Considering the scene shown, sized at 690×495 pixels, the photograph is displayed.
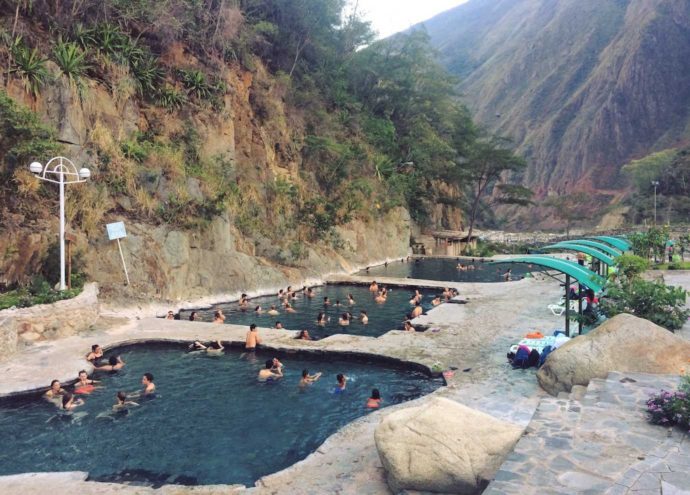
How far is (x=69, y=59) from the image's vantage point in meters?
21.8

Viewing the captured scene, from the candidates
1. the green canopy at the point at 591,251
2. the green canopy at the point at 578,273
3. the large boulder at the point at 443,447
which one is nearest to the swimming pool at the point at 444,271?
the green canopy at the point at 591,251

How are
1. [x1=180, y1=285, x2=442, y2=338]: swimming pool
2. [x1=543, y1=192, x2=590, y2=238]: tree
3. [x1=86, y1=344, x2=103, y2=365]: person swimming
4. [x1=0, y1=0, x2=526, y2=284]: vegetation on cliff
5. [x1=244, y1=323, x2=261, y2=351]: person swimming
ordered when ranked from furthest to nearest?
[x1=543, y1=192, x2=590, y2=238]: tree < [x1=0, y1=0, x2=526, y2=284]: vegetation on cliff < [x1=180, y1=285, x2=442, y2=338]: swimming pool < [x1=244, y1=323, x2=261, y2=351]: person swimming < [x1=86, y1=344, x2=103, y2=365]: person swimming

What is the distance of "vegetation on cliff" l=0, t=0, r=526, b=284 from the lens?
71.3ft

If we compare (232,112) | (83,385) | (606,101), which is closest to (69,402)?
(83,385)

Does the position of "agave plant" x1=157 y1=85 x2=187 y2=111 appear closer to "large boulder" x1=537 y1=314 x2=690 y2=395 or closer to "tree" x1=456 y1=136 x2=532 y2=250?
"large boulder" x1=537 y1=314 x2=690 y2=395

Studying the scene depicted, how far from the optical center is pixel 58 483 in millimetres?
8008

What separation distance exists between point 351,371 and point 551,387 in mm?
5653

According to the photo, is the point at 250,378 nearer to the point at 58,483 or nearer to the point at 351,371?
the point at 351,371

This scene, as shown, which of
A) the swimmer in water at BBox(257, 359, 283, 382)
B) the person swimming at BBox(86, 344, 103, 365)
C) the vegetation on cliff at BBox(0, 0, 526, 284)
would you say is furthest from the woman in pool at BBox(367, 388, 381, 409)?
the vegetation on cliff at BBox(0, 0, 526, 284)

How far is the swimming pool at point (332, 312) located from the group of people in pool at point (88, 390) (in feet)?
21.6

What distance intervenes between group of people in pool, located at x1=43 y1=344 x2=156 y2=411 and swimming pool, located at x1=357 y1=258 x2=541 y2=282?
70.7 ft

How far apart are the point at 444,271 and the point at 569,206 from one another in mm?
60355

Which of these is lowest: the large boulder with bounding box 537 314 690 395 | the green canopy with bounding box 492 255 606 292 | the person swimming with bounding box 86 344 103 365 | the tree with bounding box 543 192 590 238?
the person swimming with bounding box 86 344 103 365

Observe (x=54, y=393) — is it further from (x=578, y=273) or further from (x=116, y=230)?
(x=578, y=273)
